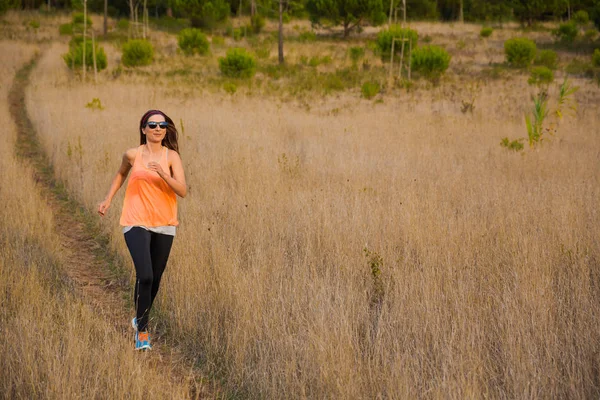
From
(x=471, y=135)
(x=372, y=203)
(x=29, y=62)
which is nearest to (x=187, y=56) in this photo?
(x=29, y=62)

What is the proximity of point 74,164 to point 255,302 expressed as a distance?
5723 millimetres

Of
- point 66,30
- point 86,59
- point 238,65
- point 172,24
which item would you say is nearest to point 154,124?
point 238,65

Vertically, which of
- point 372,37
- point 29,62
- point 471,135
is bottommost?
point 471,135

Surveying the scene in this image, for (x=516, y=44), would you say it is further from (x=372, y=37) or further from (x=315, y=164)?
(x=315, y=164)

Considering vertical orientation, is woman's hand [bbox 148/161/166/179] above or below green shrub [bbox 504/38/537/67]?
below

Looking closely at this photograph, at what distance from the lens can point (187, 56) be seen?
2747 cm

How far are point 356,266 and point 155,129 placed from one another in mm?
2090

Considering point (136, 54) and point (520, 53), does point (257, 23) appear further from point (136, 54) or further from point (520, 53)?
point (520, 53)

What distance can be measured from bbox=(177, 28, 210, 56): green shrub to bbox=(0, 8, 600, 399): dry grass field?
1834 centimetres

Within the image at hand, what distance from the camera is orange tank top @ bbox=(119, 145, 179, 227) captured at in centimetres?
331

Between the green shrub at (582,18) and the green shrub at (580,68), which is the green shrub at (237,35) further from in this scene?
the green shrub at (582,18)

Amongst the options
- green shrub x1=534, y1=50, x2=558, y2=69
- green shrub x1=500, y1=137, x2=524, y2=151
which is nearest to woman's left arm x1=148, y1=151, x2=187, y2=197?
green shrub x1=500, y1=137, x2=524, y2=151

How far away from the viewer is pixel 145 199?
131 inches

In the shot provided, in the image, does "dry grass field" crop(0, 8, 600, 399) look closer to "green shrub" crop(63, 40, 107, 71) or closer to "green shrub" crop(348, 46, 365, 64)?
"green shrub" crop(63, 40, 107, 71)
